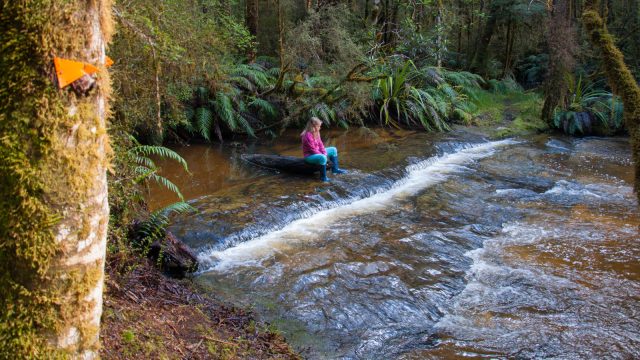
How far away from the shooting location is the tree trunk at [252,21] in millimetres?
14602

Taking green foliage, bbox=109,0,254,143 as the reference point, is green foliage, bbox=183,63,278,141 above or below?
below

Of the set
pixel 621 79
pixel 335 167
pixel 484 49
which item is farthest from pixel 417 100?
pixel 621 79

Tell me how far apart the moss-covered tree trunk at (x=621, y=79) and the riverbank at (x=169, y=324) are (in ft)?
10.4

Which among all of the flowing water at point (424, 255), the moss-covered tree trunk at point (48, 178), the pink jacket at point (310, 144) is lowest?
the flowing water at point (424, 255)

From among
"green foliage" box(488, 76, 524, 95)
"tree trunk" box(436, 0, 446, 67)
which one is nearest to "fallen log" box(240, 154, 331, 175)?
"tree trunk" box(436, 0, 446, 67)

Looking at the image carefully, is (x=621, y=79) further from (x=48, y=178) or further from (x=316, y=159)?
(x=316, y=159)

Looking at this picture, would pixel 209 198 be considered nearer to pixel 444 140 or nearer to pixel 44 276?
pixel 44 276

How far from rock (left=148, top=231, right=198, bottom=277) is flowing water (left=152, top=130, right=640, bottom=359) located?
31 centimetres

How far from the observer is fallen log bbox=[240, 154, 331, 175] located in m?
9.28

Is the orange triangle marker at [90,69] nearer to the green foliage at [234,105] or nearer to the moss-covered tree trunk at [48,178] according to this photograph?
the moss-covered tree trunk at [48,178]

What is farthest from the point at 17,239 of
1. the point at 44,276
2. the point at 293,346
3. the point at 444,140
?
the point at 444,140

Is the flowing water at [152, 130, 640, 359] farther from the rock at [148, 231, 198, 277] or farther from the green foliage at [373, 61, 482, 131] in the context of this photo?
the green foliage at [373, 61, 482, 131]

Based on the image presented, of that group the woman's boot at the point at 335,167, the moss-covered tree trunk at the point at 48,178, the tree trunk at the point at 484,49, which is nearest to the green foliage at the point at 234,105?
the woman's boot at the point at 335,167

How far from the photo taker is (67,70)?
1.76 m
